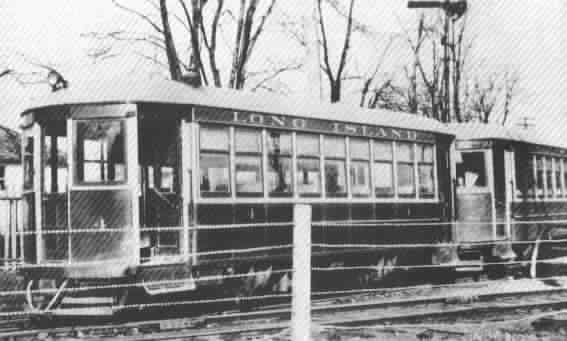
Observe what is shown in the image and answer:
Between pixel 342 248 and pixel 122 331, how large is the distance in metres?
4.44

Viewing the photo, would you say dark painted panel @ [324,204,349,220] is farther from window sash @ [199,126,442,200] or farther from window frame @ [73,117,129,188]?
window frame @ [73,117,129,188]

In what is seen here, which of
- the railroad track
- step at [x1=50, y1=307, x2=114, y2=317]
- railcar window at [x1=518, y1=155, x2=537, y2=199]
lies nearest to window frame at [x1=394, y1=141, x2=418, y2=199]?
the railroad track

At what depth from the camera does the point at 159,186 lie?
10.5 m

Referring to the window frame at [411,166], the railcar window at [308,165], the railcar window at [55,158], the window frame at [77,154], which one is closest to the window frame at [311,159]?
the railcar window at [308,165]

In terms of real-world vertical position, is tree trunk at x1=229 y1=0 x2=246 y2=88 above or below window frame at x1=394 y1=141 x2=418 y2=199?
above

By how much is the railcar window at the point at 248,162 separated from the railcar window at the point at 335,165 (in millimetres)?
1426

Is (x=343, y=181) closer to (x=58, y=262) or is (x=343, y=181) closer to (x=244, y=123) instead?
(x=244, y=123)

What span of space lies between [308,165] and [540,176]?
7822 millimetres

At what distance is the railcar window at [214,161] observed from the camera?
984 cm

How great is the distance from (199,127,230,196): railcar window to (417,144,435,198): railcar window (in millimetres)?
4738

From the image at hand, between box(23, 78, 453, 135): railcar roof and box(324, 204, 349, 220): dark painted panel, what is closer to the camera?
box(23, 78, 453, 135): railcar roof

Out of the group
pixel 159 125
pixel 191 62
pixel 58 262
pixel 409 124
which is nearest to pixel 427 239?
pixel 409 124

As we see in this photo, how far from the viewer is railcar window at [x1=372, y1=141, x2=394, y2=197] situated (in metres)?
12.5

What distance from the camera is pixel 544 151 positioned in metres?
17.2
